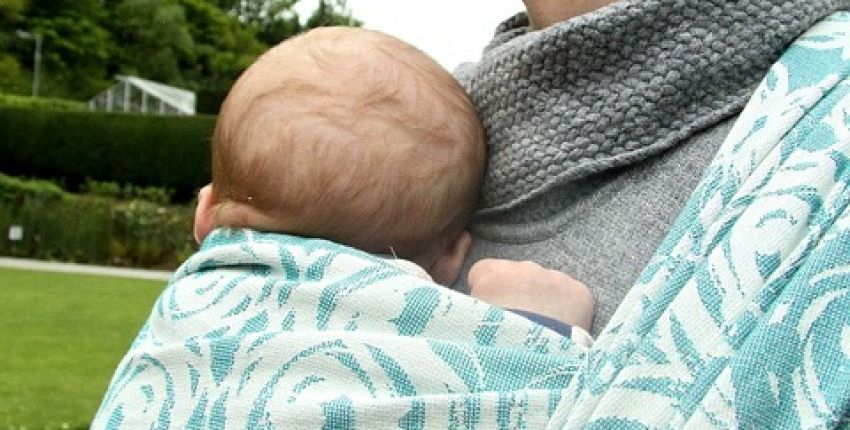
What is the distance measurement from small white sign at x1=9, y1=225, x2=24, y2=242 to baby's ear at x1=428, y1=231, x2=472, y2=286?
20.1 m

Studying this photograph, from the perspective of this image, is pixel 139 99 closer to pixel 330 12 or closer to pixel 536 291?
pixel 330 12

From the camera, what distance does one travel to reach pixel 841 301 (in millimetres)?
1170

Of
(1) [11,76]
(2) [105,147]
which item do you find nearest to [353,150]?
(2) [105,147]

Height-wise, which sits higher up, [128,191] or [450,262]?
[450,262]

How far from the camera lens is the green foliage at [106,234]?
20859 millimetres

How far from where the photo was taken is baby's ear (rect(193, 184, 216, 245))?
5.61 ft

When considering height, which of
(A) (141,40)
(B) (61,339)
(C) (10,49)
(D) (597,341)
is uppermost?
(D) (597,341)

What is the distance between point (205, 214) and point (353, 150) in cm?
22

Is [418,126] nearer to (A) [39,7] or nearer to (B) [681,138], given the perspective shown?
(B) [681,138]

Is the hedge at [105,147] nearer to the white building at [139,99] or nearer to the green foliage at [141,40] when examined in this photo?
the white building at [139,99]

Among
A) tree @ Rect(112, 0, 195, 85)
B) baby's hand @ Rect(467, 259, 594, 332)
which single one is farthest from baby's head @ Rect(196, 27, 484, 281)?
tree @ Rect(112, 0, 195, 85)

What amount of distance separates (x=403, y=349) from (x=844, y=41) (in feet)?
1.68

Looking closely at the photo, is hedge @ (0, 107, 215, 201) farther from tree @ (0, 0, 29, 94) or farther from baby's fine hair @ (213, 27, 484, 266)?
baby's fine hair @ (213, 27, 484, 266)

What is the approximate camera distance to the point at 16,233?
68.9ft
